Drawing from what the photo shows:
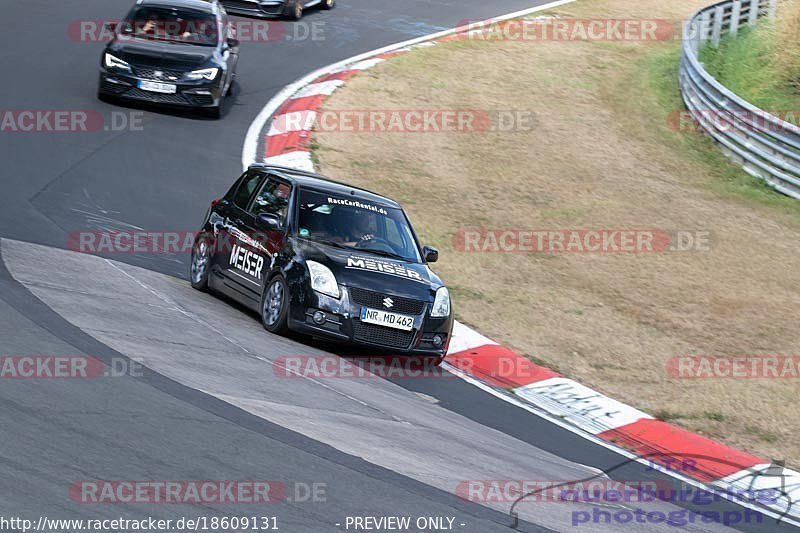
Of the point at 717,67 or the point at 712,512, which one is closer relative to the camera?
the point at 712,512

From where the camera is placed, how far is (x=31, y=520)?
584 cm

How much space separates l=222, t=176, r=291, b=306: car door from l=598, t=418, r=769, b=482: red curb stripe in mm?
3490

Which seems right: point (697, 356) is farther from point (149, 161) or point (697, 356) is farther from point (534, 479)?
point (149, 161)

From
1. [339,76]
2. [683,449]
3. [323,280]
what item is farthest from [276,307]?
[339,76]

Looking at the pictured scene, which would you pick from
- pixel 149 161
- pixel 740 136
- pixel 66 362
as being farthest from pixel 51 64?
pixel 66 362

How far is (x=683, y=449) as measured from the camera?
10.1 metres

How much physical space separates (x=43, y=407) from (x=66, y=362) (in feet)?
3.55

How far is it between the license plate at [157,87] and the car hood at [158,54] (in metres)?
0.26
